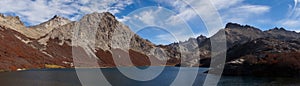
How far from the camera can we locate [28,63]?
191 metres

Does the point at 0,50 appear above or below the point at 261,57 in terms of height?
above

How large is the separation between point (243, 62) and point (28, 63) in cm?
12964

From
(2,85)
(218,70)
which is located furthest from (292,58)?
(2,85)

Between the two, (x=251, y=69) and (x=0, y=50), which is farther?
(x=0, y=50)

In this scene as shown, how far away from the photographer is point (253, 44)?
654 ft

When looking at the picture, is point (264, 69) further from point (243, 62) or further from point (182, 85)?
point (182, 85)

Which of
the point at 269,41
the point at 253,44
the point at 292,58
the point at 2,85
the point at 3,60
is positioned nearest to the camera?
the point at 2,85

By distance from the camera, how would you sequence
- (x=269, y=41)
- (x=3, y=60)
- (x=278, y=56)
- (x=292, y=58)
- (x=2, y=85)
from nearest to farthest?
(x=2, y=85)
(x=292, y=58)
(x=278, y=56)
(x=3, y=60)
(x=269, y=41)

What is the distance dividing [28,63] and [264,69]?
139 m

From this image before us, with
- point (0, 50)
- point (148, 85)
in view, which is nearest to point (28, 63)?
point (0, 50)

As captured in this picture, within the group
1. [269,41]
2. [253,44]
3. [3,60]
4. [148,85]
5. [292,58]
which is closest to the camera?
[148,85]

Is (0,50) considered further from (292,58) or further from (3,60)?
(292,58)

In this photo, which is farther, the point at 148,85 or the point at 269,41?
the point at 269,41

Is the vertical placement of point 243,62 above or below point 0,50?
below
